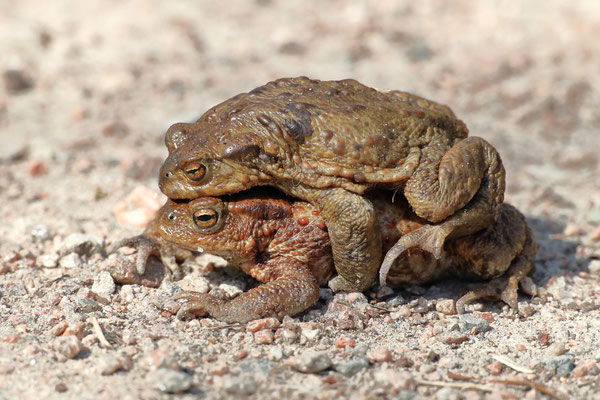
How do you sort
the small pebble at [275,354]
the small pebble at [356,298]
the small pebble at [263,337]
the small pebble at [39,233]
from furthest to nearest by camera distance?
the small pebble at [39,233], the small pebble at [356,298], the small pebble at [263,337], the small pebble at [275,354]

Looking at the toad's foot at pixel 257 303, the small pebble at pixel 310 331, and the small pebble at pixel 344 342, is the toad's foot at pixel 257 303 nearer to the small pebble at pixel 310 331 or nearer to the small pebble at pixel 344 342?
the small pebble at pixel 310 331

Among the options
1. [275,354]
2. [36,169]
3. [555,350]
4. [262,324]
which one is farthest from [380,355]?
[36,169]

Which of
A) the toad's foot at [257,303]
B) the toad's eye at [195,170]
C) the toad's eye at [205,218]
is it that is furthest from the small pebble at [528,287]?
the toad's eye at [195,170]

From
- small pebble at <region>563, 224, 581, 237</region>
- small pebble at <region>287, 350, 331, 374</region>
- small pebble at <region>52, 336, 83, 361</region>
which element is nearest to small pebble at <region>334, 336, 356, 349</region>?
small pebble at <region>287, 350, 331, 374</region>

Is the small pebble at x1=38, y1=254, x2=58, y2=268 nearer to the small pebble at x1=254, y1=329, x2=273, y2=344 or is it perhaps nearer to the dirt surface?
the dirt surface

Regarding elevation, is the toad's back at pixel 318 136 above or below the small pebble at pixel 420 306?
above
